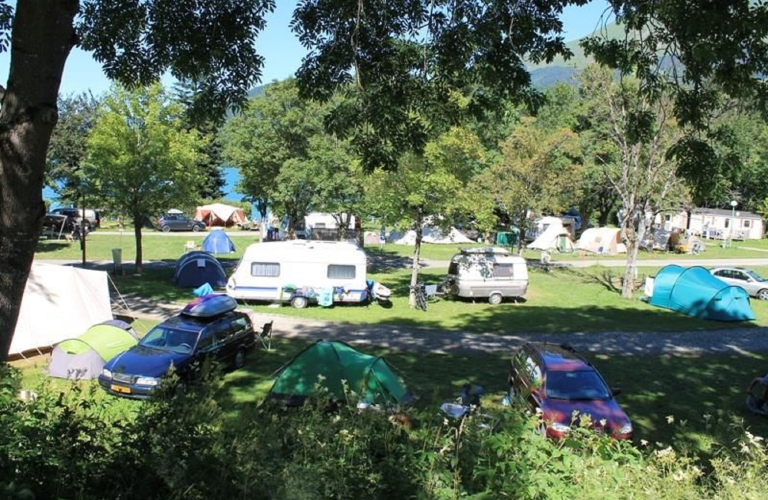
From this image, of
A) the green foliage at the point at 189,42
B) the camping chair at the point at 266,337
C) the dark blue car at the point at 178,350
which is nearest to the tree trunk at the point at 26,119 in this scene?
the green foliage at the point at 189,42

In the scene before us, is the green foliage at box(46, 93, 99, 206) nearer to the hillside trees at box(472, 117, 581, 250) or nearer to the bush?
the hillside trees at box(472, 117, 581, 250)

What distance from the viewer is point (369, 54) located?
8180 mm

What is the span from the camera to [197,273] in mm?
24922

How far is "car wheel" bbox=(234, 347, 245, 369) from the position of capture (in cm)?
1387

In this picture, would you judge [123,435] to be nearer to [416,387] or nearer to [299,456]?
[299,456]

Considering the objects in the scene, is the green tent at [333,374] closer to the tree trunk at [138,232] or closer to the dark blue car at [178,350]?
the dark blue car at [178,350]

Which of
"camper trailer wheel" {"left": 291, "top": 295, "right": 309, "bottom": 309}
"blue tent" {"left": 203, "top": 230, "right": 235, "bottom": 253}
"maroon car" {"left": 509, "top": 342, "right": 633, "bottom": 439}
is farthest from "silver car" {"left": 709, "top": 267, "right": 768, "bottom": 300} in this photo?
"blue tent" {"left": 203, "top": 230, "right": 235, "bottom": 253}

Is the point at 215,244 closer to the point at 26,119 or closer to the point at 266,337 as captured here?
the point at 266,337

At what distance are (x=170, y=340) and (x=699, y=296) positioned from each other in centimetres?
1980

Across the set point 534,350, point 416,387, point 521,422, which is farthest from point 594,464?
point 416,387

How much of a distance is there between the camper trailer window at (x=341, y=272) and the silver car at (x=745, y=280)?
1682cm

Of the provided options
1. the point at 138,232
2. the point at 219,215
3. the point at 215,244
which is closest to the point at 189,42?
the point at 138,232

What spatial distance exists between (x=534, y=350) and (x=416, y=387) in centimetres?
265

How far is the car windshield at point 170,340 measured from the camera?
40.2 feet
